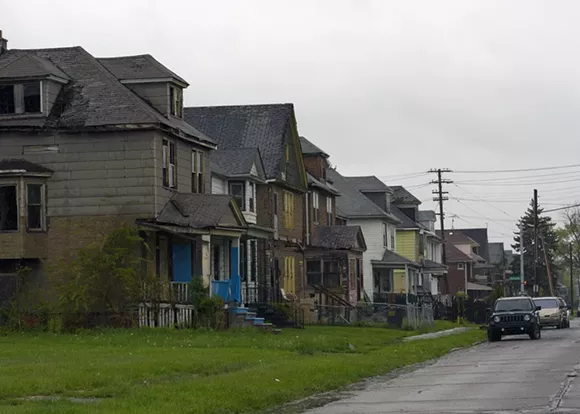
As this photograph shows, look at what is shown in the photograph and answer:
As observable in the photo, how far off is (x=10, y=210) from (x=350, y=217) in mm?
40300

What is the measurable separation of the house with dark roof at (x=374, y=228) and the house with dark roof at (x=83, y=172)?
34356 millimetres

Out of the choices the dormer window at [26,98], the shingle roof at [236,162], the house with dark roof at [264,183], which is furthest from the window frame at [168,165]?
the shingle roof at [236,162]

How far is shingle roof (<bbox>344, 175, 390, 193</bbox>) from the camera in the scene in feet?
264

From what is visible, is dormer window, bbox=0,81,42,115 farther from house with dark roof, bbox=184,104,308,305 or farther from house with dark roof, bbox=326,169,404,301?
house with dark roof, bbox=326,169,404,301

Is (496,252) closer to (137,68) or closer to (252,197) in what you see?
(252,197)

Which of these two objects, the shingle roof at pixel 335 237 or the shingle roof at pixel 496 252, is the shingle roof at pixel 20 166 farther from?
the shingle roof at pixel 496 252

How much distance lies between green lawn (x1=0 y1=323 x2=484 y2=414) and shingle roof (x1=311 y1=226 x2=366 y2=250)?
22290mm

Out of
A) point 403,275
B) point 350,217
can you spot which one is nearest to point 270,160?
point 350,217

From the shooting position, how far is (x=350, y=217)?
251 ft

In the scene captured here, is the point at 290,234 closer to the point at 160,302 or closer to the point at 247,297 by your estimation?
the point at 247,297

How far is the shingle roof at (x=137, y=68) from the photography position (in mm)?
41250

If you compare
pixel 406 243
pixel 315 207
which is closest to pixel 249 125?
pixel 315 207

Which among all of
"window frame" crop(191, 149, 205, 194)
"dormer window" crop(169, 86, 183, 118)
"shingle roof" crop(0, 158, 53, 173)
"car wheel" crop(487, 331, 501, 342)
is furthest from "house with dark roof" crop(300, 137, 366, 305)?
"shingle roof" crop(0, 158, 53, 173)

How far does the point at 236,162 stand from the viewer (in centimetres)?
4912
